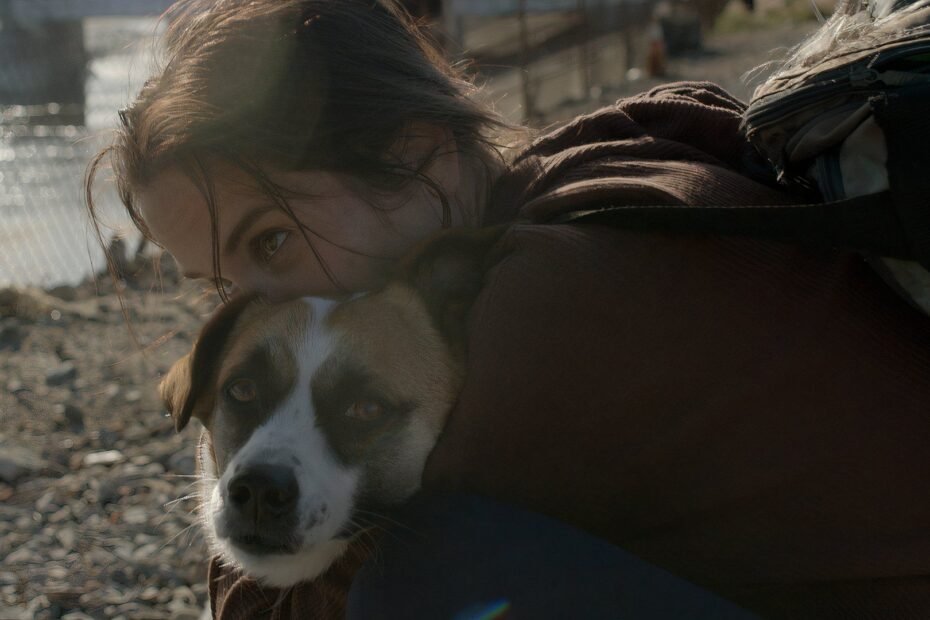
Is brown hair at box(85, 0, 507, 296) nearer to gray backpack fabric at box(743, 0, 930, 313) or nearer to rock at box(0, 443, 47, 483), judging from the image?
gray backpack fabric at box(743, 0, 930, 313)

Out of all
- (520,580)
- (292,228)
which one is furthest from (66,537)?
(520,580)

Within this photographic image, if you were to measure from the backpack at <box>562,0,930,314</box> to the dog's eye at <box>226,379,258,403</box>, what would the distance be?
91 centimetres

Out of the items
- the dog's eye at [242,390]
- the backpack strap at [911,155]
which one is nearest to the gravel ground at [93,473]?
the dog's eye at [242,390]

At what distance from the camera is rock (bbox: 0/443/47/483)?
4164 mm

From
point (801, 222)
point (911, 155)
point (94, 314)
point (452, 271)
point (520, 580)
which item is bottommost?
point (94, 314)

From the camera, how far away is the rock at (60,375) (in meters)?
5.29

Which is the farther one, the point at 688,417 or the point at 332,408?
the point at 332,408

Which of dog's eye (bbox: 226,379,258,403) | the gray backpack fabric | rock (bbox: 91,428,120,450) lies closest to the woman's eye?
dog's eye (bbox: 226,379,258,403)

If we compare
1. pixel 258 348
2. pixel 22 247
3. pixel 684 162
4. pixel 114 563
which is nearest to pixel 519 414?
pixel 684 162

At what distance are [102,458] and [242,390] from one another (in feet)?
7.90

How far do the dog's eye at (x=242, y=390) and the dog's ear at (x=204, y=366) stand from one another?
17cm

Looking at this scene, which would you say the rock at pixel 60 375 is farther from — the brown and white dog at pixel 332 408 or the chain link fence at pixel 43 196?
the brown and white dog at pixel 332 408

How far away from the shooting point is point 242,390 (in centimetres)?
221

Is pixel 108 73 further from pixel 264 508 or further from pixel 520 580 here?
pixel 520 580
